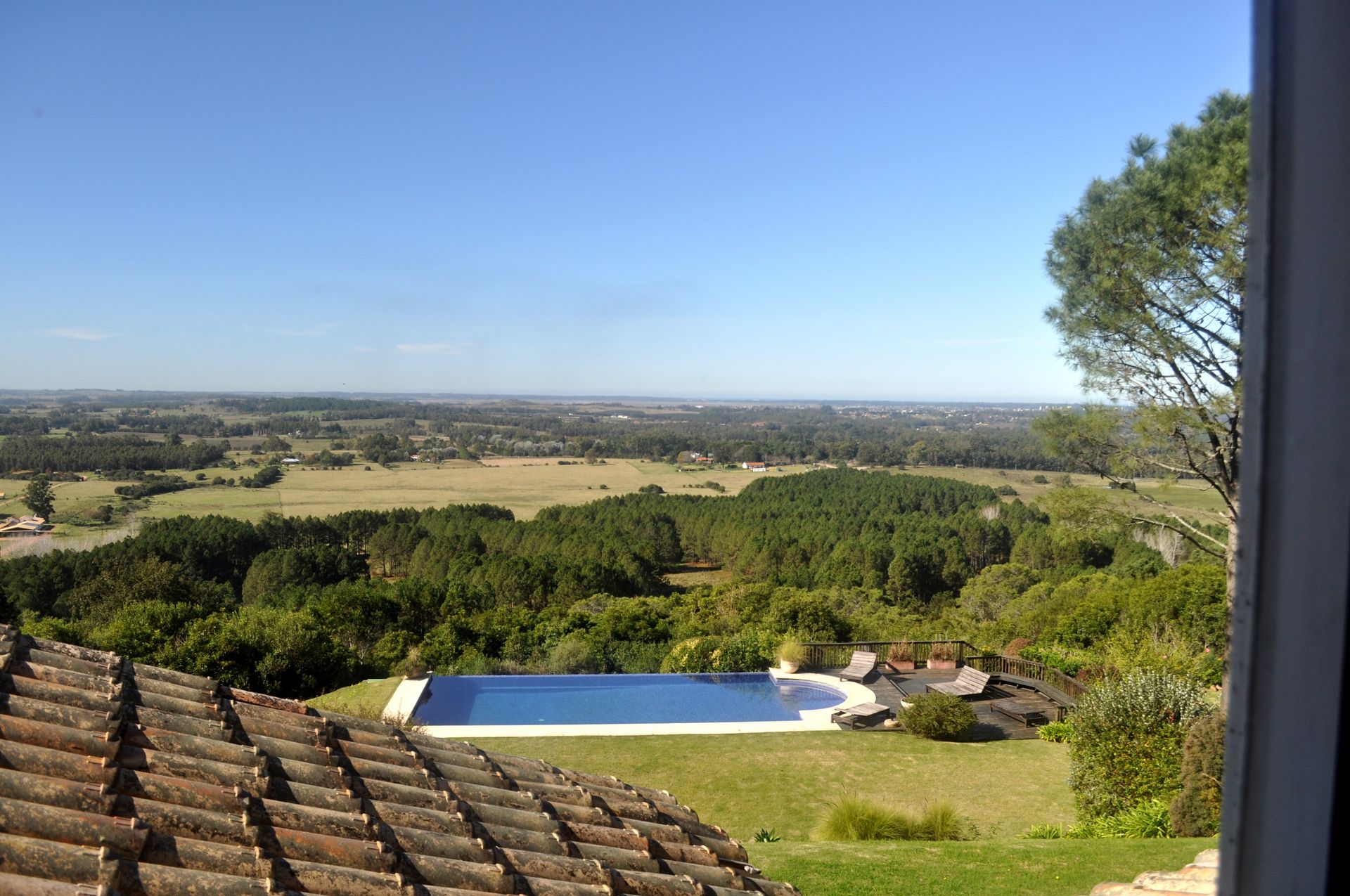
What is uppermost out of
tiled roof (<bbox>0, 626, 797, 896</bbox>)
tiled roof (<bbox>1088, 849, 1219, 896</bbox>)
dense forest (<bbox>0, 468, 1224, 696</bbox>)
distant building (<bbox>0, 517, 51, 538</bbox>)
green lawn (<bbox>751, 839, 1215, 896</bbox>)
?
tiled roof (<bbox>0, 626, 797, 896</bbox>)

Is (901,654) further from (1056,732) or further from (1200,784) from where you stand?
(1200,784)

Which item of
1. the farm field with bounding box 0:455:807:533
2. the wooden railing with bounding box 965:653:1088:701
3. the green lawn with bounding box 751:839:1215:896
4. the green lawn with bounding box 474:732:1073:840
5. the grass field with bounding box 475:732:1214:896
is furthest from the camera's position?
the farm field with bounding box 0:455:807:533

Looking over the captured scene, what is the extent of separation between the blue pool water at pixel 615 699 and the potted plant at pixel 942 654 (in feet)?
9.81

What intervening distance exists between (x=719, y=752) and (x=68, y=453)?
76.4 meters

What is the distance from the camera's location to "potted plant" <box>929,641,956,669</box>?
16.0 m

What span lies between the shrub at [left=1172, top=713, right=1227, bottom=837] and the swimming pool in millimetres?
6344

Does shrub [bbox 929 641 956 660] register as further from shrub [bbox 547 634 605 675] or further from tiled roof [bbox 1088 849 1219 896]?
tiled roof [bbox 1088 849 1219 896]

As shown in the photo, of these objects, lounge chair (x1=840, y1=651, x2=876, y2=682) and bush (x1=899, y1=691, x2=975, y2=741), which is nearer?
bush (x1=899, y1=691, x2=975, y2=741)

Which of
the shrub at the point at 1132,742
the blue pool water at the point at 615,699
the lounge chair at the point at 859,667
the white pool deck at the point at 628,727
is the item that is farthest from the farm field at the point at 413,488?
the shrub at the point at 1132,742

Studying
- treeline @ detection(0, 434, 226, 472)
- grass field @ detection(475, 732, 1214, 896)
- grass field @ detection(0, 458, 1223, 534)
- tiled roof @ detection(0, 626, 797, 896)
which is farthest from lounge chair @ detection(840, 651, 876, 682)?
treeline @ detection(0, 434, 226, 472)

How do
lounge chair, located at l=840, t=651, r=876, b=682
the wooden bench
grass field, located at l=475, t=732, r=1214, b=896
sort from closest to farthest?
grass field, located at l=475, t=732, r=1214, b=896 → the wooden bench → lounge chair, located at l=840, t=651, r=876, b=682

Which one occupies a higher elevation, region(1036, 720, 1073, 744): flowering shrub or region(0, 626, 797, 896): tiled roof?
region(0, 626, 797, 896): tiled roof

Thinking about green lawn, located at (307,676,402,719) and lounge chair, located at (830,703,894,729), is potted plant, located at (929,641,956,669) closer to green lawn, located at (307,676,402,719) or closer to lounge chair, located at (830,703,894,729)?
lounge chair, located at (830,703,894,729)

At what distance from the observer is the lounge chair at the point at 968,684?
13.1 metres
